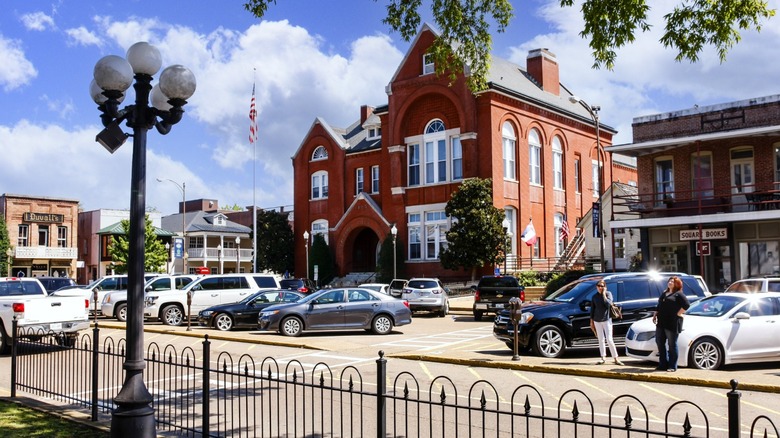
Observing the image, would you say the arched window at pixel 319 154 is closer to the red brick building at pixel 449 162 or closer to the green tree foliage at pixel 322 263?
the red brick building at pixel 449 162

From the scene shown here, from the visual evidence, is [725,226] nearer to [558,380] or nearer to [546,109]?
[546,109]

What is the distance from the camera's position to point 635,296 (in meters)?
16.3

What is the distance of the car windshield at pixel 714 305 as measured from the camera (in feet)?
45.9

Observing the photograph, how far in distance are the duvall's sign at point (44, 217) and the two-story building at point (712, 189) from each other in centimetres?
5500

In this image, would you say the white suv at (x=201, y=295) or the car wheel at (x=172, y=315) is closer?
the car wheel at (x=172, y=315)

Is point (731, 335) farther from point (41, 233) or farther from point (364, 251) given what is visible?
point (41, 233)

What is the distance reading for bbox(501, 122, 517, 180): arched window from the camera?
4316 centimetres

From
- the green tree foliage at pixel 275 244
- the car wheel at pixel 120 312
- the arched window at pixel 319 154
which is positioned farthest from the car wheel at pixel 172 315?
the arched window at pixel 319 154

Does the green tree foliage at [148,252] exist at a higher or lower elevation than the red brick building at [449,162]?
lower

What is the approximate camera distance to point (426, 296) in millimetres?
29875

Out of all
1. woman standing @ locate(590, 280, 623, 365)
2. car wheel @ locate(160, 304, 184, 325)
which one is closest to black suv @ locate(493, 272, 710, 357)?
woman standing @ locate(590, 280, 623, 365)

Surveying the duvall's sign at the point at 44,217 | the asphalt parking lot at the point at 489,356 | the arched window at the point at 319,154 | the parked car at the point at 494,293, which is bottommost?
the asphalt parking lot at the point at 489,356

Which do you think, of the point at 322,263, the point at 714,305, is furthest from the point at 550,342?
the point at 322,263

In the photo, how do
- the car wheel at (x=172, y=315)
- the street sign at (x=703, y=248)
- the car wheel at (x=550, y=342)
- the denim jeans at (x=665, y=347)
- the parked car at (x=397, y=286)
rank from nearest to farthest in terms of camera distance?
the denim jeans at (x=665, y=347) → the car wheel at (x=550, y=342) → the car wheel at (x=172, y=315) → the street sign at (x=703, y=248) → the parked car at (x=397, y=286)
